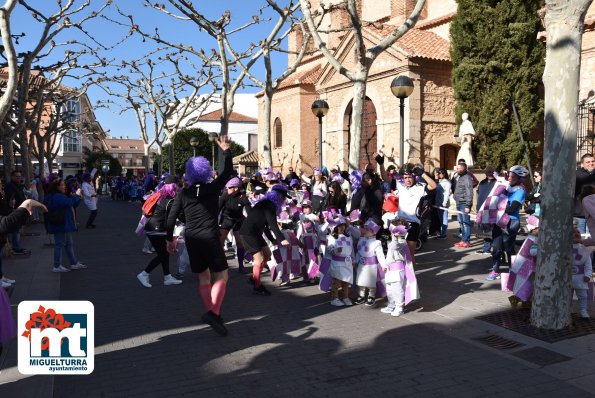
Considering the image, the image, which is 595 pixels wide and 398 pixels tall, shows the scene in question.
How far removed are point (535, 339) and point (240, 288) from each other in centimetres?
427

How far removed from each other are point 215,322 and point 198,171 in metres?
1.63

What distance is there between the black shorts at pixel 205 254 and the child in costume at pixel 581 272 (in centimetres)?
399

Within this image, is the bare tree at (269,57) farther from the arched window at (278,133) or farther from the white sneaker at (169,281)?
the arched window at (278,133)

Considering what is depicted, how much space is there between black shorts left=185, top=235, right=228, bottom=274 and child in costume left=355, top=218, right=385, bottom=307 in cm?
209

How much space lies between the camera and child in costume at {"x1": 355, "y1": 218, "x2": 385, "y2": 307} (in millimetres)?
6629

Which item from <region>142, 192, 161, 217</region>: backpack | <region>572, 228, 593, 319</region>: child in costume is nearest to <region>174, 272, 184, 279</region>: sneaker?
<region>142, 192, 161, 217</region>: backpack

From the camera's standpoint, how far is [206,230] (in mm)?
5430

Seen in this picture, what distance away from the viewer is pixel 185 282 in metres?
8.27

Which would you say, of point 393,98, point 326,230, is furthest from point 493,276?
point 393,98

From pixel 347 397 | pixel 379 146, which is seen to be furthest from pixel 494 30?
pixel 347 397

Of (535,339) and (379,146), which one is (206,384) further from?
(379,146)

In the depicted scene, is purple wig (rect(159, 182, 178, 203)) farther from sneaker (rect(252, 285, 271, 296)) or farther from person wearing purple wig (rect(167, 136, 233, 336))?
person wearing purple wig (rect(167, 136, 233, 336))

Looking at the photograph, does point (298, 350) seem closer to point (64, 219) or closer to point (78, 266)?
point (64, 219)

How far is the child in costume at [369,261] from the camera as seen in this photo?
6629 mm
